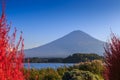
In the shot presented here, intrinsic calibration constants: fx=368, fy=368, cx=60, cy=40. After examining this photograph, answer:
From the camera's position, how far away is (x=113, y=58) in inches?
388

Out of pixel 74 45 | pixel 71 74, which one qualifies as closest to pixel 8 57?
pixel 71 74

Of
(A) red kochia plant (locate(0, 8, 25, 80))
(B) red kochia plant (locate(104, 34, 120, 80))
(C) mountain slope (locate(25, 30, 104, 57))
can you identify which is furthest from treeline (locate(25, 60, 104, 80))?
(C) mountain slope (locate(25, 30, 104, 57))

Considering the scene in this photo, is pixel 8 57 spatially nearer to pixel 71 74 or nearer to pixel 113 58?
pixel 113 58

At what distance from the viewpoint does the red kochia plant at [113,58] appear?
977 cm

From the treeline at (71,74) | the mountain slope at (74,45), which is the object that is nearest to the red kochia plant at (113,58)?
the treeline at (71,74)

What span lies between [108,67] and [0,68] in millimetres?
5618

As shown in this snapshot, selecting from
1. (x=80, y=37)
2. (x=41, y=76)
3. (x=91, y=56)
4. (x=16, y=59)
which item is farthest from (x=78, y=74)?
(x=80, y=37)

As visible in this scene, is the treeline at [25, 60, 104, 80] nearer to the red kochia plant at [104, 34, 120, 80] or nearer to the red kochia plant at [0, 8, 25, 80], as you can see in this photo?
the red kochia plant at [104, 34, 120, 80]

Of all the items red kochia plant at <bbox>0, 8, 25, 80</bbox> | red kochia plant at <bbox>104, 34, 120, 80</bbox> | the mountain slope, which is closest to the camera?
red kochia plant at <bbox>0, 8, 25, 80</bbox>

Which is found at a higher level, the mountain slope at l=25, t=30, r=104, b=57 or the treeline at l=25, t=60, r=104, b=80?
the mountain slope at l=25, t=30, r=104, b=57

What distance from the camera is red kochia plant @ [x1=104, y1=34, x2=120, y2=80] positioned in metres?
9.77

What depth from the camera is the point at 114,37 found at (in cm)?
996

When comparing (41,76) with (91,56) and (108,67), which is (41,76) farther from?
(91,56)

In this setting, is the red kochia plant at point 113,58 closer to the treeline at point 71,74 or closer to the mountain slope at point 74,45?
the treeline at point 71,74
